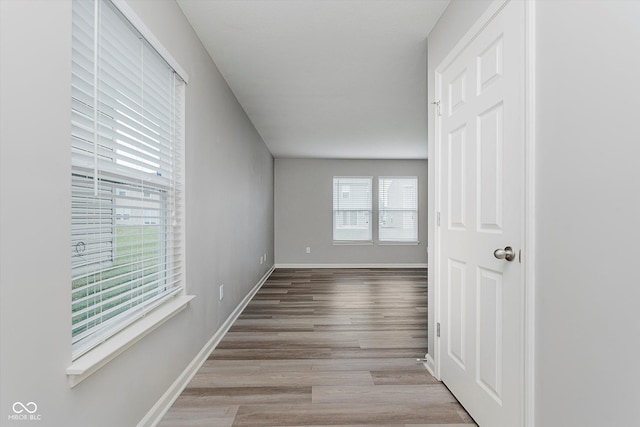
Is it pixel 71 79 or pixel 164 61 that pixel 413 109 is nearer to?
pixel 164 61

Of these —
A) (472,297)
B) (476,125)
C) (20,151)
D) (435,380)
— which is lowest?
(435,380)

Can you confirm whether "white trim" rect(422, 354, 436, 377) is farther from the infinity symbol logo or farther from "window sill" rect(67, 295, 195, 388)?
the infinity symbol logo

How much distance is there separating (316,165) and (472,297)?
5987mm

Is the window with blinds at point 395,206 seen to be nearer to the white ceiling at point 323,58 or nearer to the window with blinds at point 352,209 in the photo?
the window with blinds at point 352,209

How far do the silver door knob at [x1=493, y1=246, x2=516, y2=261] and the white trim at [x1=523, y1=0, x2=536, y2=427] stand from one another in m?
0.09

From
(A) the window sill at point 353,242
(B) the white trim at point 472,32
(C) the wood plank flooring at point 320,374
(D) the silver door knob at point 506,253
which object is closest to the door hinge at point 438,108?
(B) the white trim at point 472,32

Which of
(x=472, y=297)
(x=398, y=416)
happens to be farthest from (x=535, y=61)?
(x=398, y=416)

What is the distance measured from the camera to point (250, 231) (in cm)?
470

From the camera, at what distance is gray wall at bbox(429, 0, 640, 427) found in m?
0.93

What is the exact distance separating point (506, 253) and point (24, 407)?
179 cm

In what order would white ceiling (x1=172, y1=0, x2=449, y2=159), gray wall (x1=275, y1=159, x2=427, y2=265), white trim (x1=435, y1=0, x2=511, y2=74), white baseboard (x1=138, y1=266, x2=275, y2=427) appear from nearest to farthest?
white trim (x1=435, y1=0, x2=511, y2=74)
white baseboard (x1=138, y1=266, x2=275, y2=427)
white ceiling (x1=172, y1=0, x2=449, y2=159)
gray wall (x1=275, y1=159, x2=427, y2=265)

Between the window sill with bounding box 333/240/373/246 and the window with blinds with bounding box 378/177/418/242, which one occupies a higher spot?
the window with blinds with bounding box 378/177/418/242

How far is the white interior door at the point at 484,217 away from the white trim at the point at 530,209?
39mm

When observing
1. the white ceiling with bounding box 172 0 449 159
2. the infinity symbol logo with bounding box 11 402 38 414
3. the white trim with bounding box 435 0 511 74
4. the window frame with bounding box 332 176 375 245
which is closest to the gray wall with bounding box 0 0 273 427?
the infinity symbol logo with bounding box 11 402 38 414
